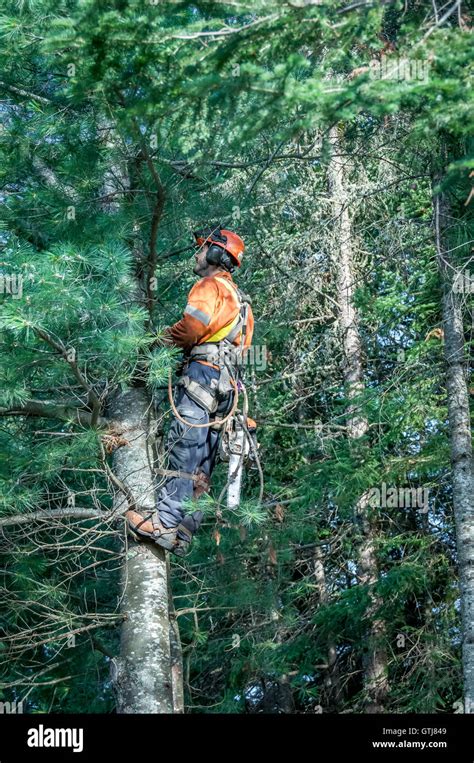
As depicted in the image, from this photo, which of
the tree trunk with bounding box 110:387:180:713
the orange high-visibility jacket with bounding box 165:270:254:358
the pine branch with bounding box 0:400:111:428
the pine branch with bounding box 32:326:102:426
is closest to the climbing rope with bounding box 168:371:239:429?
the tree trunk with bounding box 110:387:180:713

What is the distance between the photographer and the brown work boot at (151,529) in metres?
7.50

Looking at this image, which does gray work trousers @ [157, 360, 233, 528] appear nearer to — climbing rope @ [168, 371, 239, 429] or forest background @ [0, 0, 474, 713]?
climbing rope @ [168, 371, 239, 429]

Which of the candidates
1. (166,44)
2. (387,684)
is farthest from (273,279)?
(166,44)

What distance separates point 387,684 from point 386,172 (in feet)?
18.8

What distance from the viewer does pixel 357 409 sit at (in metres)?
10.5

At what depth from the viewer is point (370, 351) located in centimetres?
1292

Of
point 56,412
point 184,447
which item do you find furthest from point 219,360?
point 56,412

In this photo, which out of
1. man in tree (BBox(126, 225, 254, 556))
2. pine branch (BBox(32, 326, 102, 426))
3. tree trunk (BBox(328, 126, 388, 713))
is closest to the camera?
pine branch (BBox(32, 326, 102, 426))

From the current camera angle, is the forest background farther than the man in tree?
No

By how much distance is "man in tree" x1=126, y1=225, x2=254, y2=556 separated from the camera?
749 cm

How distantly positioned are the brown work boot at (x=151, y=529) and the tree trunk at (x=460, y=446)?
3021mm

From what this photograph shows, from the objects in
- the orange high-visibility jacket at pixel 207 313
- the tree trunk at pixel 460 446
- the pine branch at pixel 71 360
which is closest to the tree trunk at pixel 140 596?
the pine branch at pixel 71 360

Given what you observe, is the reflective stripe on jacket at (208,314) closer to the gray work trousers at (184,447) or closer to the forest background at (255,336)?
the gray work trousers at (184,447)

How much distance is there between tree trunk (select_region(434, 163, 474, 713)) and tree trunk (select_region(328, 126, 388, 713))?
0.98 meters
